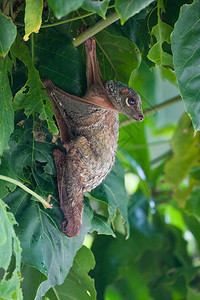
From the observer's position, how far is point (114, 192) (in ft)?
6.93

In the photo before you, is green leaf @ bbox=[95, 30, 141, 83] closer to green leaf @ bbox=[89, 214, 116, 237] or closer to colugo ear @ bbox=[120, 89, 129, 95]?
colugo ear @ bbox=[120, 89, 129, 95]

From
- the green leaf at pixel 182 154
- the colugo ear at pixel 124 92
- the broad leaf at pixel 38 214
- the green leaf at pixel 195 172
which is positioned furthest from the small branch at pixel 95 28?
the green leaf at pixel 195 172

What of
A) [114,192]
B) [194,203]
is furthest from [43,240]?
[194,203]

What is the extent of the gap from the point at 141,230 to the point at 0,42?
2.58 m

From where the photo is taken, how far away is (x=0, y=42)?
1.39m

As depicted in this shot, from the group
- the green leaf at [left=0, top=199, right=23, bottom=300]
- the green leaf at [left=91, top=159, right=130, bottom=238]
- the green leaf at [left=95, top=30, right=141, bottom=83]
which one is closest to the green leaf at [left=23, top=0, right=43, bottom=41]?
the green leaf at [left=0, top=199, right=23, bottom=300]

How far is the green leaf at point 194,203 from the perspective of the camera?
343 cm

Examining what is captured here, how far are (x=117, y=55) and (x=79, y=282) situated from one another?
0.93 metres

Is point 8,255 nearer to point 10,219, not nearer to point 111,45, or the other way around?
point 10,219

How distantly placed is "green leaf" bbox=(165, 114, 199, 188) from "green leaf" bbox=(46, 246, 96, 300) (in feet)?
5.32

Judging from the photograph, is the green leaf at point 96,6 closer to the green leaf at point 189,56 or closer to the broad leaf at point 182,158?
the green leaf at point 189,56

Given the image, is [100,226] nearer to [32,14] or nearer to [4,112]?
[4,112]

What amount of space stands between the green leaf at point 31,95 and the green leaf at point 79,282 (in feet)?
1.93

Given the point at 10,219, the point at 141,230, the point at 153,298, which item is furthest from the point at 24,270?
the point at 153,298
